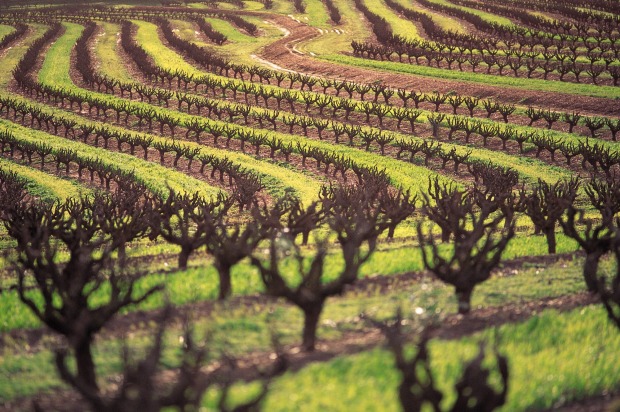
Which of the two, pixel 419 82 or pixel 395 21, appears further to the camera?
pixel 395 21

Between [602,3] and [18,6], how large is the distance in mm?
96002

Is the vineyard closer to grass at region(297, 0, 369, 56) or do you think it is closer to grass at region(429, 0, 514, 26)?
grass at region(297, 0, 369, 56)

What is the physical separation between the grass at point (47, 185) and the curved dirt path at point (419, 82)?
107ft

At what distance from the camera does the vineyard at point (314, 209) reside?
A: 41.7ft

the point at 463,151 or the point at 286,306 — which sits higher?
the point at 286,306

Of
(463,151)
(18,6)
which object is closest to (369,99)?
(463,151)

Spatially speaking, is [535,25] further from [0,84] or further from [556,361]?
[556,361]

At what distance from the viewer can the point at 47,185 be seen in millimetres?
39938

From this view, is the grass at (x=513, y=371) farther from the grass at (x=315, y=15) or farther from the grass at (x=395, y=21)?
the grass at (x=315, y=15)

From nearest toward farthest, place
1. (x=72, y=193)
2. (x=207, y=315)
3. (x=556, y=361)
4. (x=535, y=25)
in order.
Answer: (x=556, y=361) → (x=207, y=315) → (x=72, y=193) → (x=535, y=25)

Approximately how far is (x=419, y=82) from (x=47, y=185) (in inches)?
1394

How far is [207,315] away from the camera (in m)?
15.9

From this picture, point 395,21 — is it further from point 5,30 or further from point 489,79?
point 5,30

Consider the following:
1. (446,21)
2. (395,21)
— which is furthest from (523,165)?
(395,21)
